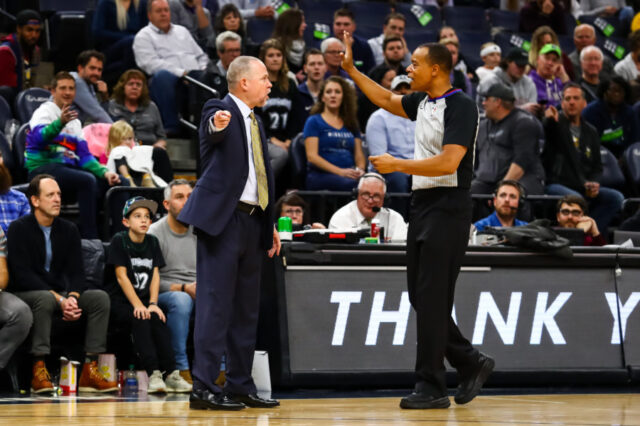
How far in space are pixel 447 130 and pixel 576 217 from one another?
13.9ft

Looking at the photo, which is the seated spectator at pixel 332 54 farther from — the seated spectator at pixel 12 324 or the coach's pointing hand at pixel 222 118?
the coach's pointing hand at pixel 222 118

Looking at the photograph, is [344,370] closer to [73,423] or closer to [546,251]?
[546,251]

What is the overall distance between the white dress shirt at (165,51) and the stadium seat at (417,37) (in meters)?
3.09

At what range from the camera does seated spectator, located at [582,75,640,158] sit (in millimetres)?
12750

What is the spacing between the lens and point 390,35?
519 inches

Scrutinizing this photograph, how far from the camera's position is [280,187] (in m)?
11.2

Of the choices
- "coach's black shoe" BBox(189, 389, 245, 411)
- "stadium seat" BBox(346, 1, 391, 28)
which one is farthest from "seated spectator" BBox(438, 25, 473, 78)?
"coach's black shoe" BBox(189, 389, 245, 411)

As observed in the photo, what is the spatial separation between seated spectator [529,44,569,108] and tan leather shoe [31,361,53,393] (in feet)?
24.3

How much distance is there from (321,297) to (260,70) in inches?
75.7

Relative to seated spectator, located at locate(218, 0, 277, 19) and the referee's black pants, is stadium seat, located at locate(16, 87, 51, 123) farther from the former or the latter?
the referee's black pants

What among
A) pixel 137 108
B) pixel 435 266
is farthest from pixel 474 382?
pixel 137 108

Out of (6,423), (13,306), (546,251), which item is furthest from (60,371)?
(546,251)

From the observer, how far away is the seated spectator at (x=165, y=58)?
1177 cm

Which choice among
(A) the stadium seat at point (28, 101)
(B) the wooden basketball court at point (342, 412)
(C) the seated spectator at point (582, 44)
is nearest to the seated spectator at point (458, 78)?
(C) the seated spectator at point (582, 44)
